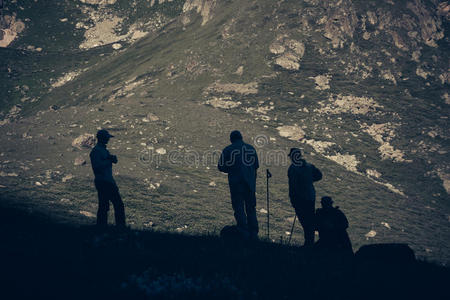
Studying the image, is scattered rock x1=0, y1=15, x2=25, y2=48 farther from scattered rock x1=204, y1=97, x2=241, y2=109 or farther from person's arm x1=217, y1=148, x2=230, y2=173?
person's arm x1=217, y1=148, x2=230, y2=173

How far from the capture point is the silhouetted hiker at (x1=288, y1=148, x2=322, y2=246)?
7.38 m

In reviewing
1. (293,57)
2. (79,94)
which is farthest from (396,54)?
(79,94)

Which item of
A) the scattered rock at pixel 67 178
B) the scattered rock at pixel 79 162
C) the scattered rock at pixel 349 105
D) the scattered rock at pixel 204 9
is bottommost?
the scattered rock at pixel 67 178

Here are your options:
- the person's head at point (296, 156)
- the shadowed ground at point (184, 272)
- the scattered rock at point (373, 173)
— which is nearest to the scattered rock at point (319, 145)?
the scattered rock at point (373, 173)

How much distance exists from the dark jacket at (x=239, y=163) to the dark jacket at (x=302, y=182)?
0.93 m

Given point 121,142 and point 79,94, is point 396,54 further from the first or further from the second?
point 79,94

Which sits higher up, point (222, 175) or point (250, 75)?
point (250, 75)

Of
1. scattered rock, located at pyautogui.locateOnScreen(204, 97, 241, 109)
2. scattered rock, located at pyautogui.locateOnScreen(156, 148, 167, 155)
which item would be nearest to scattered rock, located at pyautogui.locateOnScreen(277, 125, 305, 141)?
scattered rock, located at pyautogui.locateOnScreen(204, 97, 241, 109)

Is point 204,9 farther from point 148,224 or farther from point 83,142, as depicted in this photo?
point 148,224

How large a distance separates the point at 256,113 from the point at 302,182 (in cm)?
1337

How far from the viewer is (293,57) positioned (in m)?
24.6

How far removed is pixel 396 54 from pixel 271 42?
893 centimetres

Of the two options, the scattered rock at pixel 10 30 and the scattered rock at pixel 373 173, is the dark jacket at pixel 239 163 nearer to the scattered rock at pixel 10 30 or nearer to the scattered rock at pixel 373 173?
the scattered rock at pixel 373 173

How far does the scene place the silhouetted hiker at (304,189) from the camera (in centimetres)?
738
